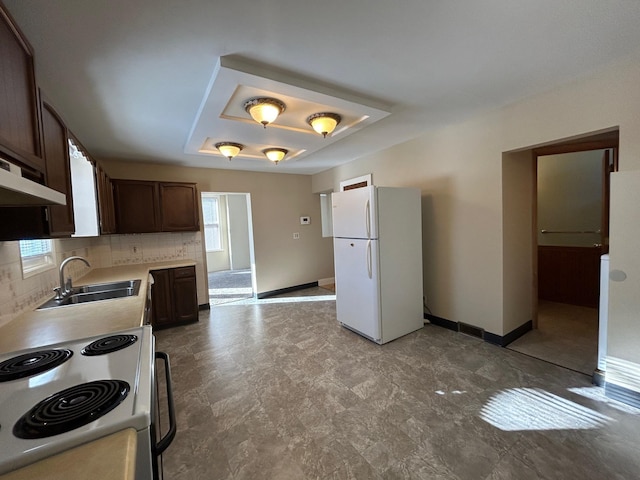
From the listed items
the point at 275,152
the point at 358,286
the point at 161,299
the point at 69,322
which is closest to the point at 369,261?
the point at 358,286

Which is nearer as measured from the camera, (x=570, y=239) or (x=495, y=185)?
(x=495, y=185)

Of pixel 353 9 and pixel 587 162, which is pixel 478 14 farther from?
pixel 587 162

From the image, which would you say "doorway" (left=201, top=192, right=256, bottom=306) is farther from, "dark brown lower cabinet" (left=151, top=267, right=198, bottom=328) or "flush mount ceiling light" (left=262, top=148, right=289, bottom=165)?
"flush mount ceiling light" (left=262, top=148, right=289, bottom=165)

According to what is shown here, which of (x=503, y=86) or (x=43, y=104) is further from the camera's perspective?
(x=503, y=86)

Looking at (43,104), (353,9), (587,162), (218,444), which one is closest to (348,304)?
(218,444)

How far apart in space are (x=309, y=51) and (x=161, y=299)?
3.47 meters

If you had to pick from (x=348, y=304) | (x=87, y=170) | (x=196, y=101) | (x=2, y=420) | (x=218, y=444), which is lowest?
(x=218, y=444)

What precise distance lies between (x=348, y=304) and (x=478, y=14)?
9.18 ft

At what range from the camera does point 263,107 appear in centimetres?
213

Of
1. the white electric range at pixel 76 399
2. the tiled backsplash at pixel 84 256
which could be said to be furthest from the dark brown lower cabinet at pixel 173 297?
the white electric range at pixel 76 399

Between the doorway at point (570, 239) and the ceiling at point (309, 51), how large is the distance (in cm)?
161

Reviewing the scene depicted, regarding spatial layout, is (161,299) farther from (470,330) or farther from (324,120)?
(470,330)

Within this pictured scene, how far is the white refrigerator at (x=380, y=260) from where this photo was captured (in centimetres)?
290

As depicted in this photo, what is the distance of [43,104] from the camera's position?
1.40 meters
